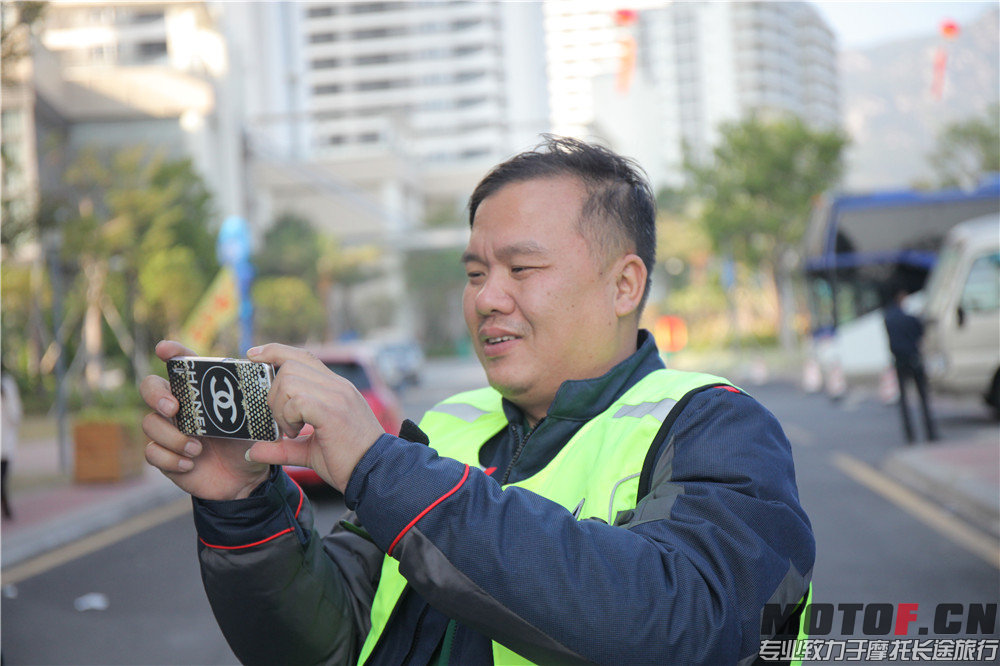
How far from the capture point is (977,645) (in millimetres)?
4082

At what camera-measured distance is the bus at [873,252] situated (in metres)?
19.8

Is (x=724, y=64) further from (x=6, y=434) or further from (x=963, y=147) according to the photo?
(x=6, y=434)

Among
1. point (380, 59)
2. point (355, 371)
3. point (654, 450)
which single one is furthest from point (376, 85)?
point (654, 450)

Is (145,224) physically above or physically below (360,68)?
below

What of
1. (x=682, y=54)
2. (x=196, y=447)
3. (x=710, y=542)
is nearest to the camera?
(x=710, y=542)

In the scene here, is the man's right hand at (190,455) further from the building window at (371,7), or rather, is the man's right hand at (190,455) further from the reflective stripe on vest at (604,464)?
the building window at (371,7)

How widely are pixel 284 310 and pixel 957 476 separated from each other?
4238cm

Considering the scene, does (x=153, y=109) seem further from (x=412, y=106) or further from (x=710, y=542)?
(x=412, y=106)

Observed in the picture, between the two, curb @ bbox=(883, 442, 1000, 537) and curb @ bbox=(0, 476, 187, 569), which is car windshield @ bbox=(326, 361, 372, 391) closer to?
curb @ bbox=(0, 476, 187, 569)

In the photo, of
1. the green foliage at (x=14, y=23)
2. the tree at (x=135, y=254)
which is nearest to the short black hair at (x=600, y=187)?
the green foliage at (x=14, y=23)

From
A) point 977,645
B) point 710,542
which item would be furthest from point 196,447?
point 977,645

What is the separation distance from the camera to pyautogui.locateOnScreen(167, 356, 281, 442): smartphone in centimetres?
149

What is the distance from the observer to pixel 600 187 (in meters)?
1.94

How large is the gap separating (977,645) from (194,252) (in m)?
32.6
